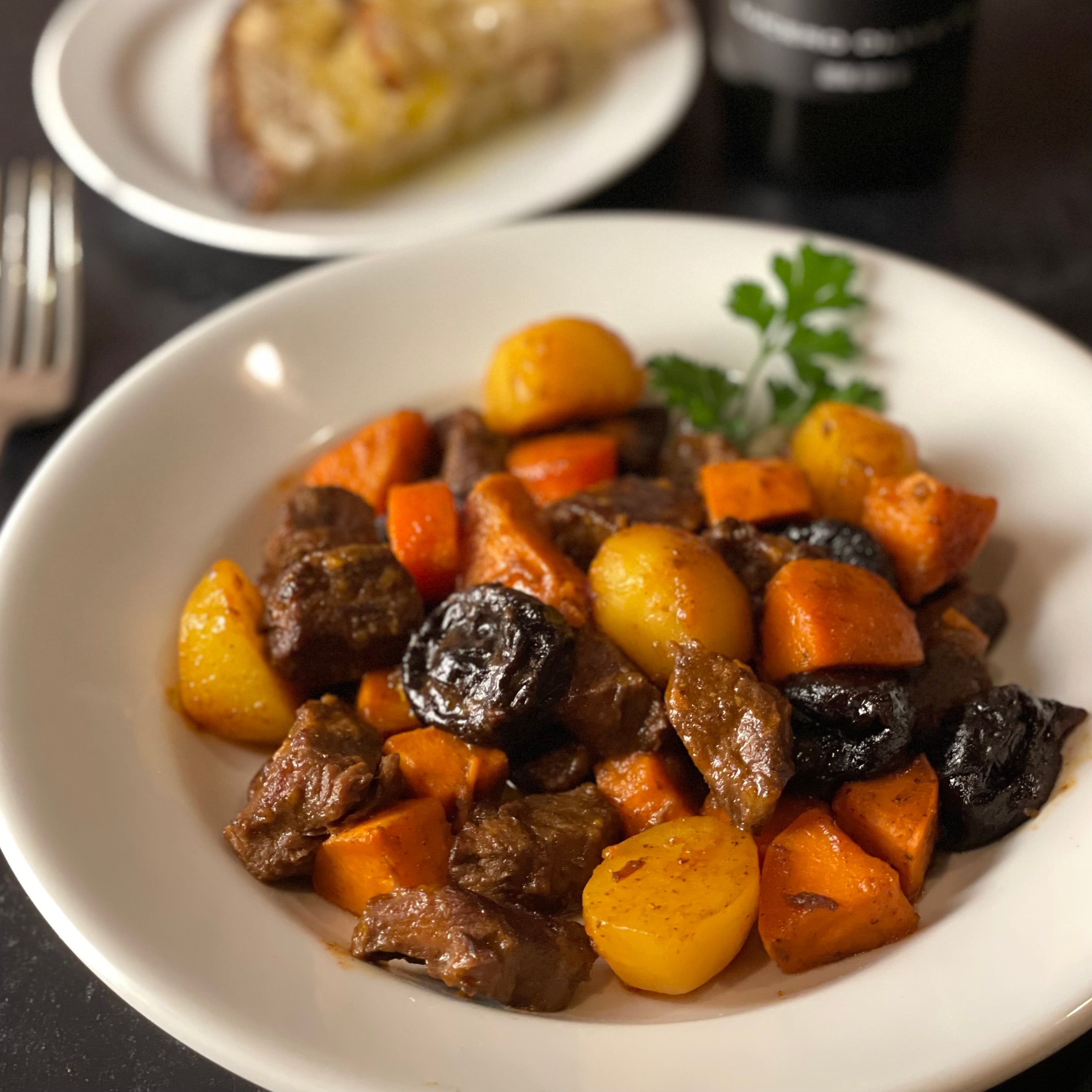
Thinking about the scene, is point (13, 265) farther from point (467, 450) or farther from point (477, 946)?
point (477, 946)

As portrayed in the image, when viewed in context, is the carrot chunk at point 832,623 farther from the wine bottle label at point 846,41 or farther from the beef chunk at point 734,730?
the wine bottle label at point 846,41

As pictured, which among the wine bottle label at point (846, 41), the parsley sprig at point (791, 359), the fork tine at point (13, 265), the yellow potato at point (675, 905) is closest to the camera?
the yellow potato at point (675, 905)

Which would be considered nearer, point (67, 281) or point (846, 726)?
point (846, 726)

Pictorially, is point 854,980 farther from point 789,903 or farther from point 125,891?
point 125,891

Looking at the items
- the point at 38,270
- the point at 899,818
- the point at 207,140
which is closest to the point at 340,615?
the point at 899,818

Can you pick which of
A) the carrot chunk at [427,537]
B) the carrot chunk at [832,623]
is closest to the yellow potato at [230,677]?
the carrot chunk at [427,537]

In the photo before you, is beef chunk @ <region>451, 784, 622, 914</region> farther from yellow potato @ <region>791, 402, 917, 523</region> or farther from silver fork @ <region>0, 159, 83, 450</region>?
silver fork @ <region>0, 159, 83, 450</region>

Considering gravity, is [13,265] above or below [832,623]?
below
